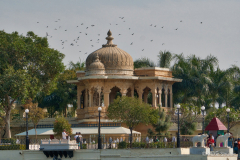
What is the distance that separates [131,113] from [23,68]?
11084 mm

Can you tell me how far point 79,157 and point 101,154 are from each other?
1642mm

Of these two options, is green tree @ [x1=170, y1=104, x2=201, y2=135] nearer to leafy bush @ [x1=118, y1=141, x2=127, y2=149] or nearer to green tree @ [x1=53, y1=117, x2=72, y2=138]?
green tree @ [x1=53, y1=117, x2=72, y2=138]

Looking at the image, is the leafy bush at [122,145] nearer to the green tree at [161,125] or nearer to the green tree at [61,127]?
the green tree at [61,127]

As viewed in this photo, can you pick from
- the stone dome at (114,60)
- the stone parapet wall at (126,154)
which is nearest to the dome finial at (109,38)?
the stone dome at (114,60)

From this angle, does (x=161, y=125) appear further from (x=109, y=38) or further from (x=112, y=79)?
(x=109, y=38)

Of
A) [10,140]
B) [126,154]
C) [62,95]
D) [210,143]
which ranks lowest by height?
[126,154]

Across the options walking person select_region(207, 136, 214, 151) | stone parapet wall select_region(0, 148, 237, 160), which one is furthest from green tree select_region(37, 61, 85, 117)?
walking person select_region(207, 136, 214, 151)

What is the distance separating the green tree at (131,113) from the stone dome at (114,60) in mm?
5238

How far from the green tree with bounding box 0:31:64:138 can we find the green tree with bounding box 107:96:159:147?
7.02 m

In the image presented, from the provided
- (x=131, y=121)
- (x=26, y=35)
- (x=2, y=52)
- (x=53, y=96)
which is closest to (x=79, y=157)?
(x=131, y=121)

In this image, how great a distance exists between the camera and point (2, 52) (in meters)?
48.5

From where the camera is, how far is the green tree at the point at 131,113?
46.2 m

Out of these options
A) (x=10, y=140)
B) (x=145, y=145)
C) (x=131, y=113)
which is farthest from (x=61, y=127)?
(x=145, y=145)

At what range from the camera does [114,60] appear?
53.5 meters
